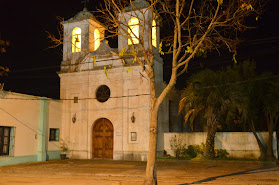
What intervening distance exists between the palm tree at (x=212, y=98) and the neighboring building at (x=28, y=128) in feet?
31.4

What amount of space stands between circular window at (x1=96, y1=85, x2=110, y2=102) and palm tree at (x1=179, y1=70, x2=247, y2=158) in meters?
5.69

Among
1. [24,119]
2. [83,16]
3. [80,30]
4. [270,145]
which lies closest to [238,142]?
[270,145]

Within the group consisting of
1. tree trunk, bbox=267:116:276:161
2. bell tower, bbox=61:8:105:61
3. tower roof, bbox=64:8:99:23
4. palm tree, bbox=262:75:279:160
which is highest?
tower roof, bbox=64:8:99:23

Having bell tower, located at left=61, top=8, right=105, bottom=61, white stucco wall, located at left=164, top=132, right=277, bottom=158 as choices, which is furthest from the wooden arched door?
white stucco wall, located at left=164, top=132, right=277, bottom=158

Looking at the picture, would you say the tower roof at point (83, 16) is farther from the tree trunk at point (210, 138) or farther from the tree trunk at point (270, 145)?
the tree trunk at point (270, 145)

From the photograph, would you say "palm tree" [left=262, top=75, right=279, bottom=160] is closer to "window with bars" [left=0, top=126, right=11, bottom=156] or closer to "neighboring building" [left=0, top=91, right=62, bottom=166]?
"neighboring building" [left=0, top=91, right=62, bottom=166]

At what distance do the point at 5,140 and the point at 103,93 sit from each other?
23.9ft

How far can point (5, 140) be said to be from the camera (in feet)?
62.2

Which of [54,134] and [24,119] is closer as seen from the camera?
[24,119]

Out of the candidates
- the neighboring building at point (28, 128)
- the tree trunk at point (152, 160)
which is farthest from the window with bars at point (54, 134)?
the tree trunk at point (152, 160)

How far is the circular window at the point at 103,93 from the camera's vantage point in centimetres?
2253

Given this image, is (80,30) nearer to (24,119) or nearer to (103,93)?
(103,93)

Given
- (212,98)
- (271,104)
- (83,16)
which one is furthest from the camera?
(83,16)

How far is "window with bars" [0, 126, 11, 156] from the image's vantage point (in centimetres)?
1873
